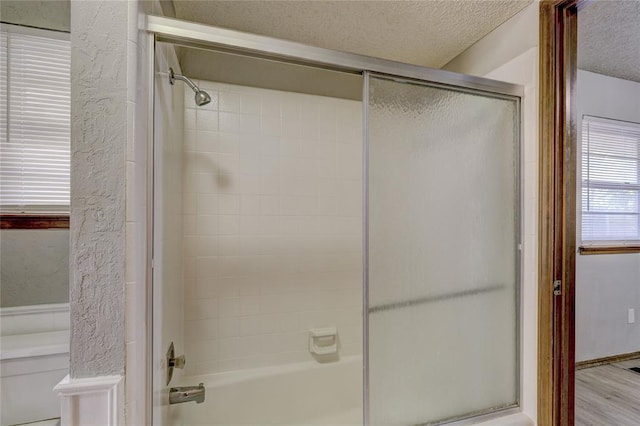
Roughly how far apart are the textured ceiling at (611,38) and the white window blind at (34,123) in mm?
2259

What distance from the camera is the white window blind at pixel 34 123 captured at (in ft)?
4.17

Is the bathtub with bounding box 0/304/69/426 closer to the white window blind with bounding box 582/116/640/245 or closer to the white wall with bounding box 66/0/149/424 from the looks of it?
the white wall with bounding box 66/0/149/424

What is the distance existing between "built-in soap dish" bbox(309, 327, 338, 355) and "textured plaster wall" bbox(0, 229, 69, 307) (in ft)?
4.43

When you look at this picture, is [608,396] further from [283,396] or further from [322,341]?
[283,396]

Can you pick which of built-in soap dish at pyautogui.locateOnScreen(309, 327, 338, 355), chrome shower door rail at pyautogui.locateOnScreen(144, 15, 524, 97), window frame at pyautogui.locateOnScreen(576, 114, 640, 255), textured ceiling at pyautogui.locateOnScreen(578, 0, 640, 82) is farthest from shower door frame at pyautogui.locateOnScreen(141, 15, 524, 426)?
built-in soap dish at pyautogui.locateOnScreen(309, 327, 338, 355)

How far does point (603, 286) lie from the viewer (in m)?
1.41

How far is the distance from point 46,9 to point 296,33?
108 cm

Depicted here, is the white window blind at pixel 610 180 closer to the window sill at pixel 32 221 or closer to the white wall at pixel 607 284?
the white wall at pixel 607 284

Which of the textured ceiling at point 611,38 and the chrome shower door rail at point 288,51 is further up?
the textured ceiling at point 611,38

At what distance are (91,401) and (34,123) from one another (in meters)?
1.18

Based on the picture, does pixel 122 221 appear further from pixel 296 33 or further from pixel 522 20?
pixel 522 20

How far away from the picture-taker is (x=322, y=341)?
2.05 m

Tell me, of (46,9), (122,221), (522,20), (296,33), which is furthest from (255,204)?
(522,20)

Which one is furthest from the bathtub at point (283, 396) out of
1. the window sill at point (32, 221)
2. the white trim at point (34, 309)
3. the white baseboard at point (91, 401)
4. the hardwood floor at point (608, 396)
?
the hardwood floor at point (608, 396)
